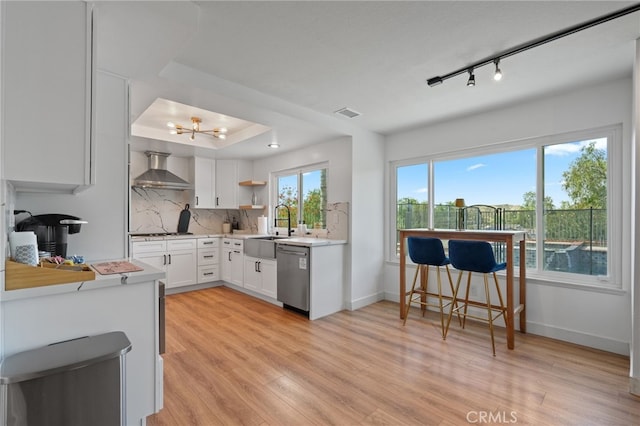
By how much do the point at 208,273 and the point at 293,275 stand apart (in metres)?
1.91

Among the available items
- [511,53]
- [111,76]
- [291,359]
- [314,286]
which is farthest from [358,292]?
[111,76]

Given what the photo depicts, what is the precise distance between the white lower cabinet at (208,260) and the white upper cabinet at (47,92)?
354cm

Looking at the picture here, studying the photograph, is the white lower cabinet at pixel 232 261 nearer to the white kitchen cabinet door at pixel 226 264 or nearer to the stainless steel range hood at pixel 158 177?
the white kitchen cabinet door at pixel 226 264

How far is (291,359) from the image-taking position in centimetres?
256

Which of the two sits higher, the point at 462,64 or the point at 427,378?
the point at 462,64

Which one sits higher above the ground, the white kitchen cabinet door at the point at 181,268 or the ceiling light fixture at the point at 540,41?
the ceiling light fixture at the point at 540,41

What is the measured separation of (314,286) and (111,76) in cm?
272

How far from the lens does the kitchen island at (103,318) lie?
124 centimetres

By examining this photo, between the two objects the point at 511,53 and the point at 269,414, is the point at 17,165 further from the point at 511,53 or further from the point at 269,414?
the point at 511,53

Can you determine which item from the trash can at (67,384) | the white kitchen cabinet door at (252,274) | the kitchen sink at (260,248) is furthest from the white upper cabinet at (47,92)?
the white kitchen cabinet door at (252,274)

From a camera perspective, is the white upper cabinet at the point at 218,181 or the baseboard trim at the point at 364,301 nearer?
the baseboard trim at the point at 364,301

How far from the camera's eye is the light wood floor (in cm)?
184

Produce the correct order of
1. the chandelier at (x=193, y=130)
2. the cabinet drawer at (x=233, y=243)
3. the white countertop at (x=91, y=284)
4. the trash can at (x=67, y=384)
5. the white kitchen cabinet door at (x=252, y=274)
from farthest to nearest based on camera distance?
the cabinet drawer at (x=233, y=243) < the white kitchen cabinet door at (x=252, y=274) < the chandelier at (x=193, y=130) < the white countertop at (x=91, y=284) < the trash can at (x=67, y=384)

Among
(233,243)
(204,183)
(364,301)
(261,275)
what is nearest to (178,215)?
(204,183)
